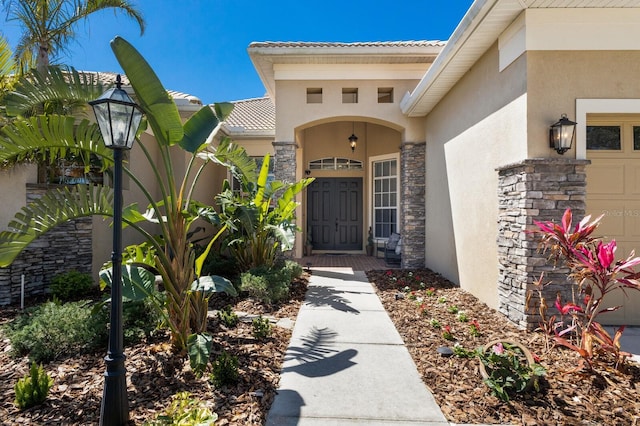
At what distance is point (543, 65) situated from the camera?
13.8 ft

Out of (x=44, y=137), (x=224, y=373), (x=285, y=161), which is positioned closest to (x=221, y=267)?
(x=285, y=161)

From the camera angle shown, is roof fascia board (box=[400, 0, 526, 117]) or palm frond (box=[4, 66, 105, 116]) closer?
palm frond (box=[4, 66, 105, 116])

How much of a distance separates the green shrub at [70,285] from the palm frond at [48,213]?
11.3 ft

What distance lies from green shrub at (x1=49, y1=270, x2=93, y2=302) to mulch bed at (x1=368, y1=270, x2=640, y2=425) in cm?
550

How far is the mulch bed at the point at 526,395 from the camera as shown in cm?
263

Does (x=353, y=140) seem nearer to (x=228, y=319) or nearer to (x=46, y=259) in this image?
(x=228, y=319)

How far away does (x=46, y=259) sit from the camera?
604cm

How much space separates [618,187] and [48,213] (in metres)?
6.79

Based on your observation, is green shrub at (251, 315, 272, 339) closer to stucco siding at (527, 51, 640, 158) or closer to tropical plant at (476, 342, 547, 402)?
tropical plant at (476, 342, 547, 402)

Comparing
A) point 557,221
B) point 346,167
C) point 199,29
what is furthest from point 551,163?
point 199,29

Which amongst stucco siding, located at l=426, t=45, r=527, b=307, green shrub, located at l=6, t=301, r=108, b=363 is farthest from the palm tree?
stucco siding, located at l=426, t=45, r=527, b=307

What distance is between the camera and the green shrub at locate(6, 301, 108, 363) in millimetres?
3539

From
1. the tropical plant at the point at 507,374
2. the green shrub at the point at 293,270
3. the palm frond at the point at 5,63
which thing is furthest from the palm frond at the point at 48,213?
the green shrub at the point at 293,270

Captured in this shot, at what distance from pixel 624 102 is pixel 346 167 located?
25.1ft
